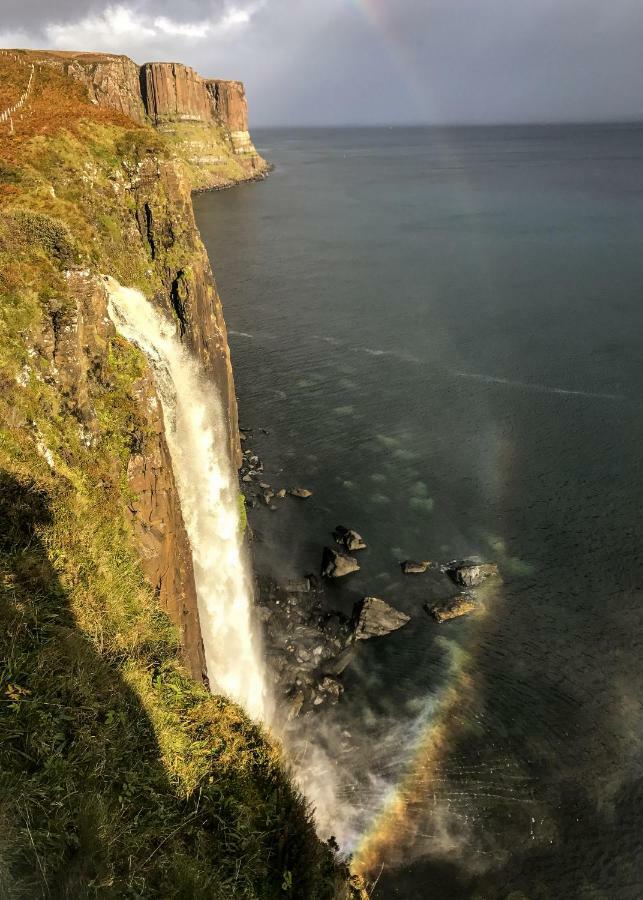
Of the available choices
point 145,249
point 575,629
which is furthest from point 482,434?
point 145,249

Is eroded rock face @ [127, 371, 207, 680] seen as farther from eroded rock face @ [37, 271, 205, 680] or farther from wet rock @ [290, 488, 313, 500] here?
wet rock @ [290, 488, 313, 500]

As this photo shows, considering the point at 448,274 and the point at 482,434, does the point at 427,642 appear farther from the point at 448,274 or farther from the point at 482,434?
the point at 448,274

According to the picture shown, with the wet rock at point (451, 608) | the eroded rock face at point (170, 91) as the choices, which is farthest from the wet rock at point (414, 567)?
the eroded rock face at point (170, 91)

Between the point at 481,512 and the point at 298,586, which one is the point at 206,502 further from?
the point at 481,512

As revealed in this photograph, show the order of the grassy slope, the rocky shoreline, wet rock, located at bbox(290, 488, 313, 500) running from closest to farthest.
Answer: the grassy slope, the rocky shoreline, wet rock, located at bbox(290, 488, 313, 500)

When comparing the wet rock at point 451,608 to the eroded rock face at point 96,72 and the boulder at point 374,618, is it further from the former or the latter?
the eroded rock face at point 96,72

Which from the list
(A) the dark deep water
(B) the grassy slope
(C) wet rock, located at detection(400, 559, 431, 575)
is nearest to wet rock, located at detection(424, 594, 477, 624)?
(A) the dark deep water

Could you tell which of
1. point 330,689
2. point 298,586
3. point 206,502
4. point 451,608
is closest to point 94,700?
point 206,502
